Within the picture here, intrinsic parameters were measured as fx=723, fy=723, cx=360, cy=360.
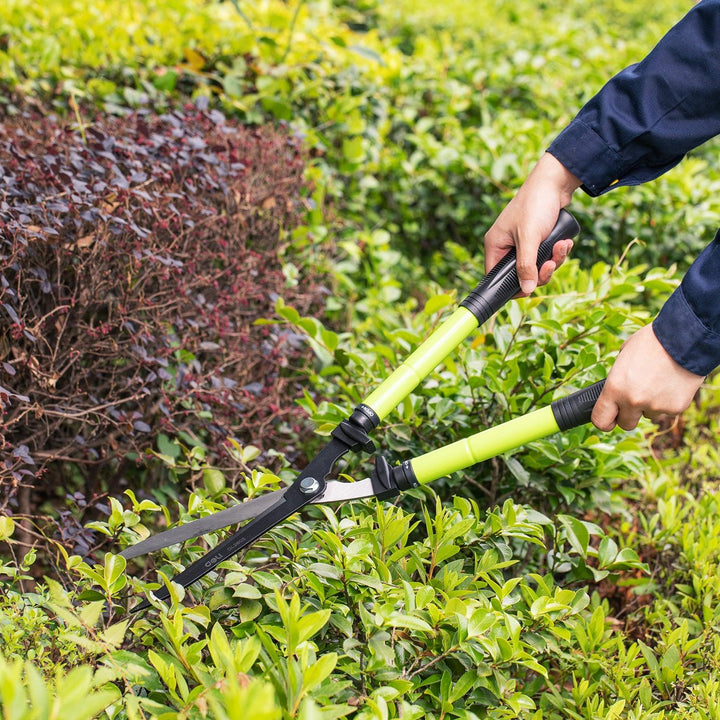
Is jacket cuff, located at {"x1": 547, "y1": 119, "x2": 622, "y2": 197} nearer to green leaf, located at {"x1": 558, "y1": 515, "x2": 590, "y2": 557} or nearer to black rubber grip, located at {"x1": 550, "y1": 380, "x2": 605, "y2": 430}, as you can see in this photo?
black rubber grip, located at {"x1": 550, "y1": 380, "x2": 605, "y2": 430}

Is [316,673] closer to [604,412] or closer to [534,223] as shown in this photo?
[604,412]

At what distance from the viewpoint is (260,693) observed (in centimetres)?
93

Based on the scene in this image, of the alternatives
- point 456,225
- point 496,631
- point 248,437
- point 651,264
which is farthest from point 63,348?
point 651,264

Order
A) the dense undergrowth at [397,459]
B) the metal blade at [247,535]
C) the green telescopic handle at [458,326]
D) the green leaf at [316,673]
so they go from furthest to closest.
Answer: the green telescopic handle at [458,326] < the metal blade at [247,535] < the dense undergrowth at [397,459] < the green leaf at [316,673]

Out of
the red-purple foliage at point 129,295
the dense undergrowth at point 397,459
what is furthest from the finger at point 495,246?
the red-purple foliage at point 129,295

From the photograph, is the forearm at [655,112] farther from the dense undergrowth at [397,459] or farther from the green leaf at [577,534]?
the green leaf at [577,534]

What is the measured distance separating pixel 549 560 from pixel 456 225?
8.11ft

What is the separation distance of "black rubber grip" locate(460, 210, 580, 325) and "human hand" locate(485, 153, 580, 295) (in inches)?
0.8

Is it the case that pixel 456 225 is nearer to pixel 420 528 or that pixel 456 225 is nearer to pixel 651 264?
pixel 651 264

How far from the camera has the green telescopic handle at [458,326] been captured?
1.83m

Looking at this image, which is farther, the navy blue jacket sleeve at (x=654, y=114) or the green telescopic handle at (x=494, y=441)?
the navy blue jacket sleeve at (x=654, y=114)

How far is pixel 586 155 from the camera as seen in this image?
2076 mm

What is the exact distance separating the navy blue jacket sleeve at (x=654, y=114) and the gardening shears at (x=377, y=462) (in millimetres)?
626

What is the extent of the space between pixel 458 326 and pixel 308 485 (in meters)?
0.58
